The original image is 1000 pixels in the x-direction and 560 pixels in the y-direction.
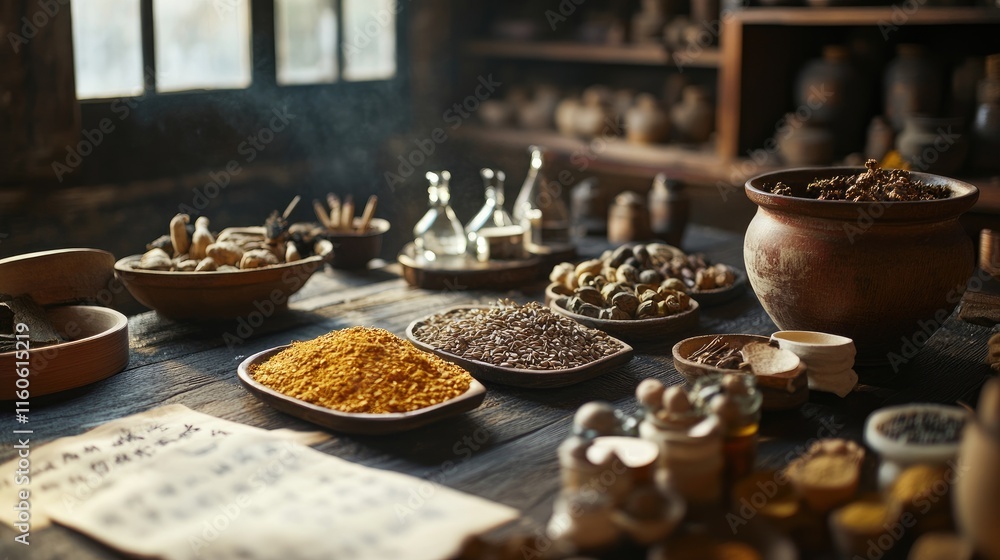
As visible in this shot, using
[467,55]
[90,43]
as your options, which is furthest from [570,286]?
[467,55]

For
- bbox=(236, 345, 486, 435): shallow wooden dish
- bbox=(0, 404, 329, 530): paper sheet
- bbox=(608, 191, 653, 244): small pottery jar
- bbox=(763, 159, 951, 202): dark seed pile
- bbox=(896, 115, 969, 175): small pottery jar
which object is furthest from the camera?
bbox=(896, 115, 969, 175): small pottery jar

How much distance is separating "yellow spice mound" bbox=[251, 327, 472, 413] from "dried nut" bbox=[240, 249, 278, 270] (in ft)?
1.29

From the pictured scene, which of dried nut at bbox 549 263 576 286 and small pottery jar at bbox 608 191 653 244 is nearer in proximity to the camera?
dried nut at bbox 549 263 576 286

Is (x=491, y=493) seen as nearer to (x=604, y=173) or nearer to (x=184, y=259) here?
(x=184, y=259)

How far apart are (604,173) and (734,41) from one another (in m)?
1.00

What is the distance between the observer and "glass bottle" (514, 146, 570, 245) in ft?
9.12

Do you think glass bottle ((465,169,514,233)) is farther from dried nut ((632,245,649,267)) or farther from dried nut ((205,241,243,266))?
dried nut ((205,241,243,266))

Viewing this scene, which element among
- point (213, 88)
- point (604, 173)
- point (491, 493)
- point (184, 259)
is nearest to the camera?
point (491, 493)

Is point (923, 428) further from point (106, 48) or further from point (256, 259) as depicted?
point (106, 48)

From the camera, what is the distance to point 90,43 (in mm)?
3773

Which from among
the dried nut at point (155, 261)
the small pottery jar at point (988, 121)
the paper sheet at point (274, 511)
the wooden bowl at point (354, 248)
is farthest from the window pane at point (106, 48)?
A: the small pottery jar at point (988, 121)

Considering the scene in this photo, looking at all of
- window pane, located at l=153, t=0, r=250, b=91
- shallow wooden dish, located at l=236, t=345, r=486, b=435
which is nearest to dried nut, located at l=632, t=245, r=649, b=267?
shallow wooden dish, located at l=236, t=345, r=486, b=435

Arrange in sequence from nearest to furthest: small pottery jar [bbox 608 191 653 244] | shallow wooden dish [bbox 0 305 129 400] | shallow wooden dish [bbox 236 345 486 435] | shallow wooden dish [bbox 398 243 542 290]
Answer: shallow wooden dish [bbox 236 345 486 435]
shallow wooden dish [bbox 0 305 129 400]
shallow wooden dish [bbox 398 243 542 290]
small pottery jar [bbox 608 191 653 244]

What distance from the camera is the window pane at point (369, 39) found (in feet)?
15.7
